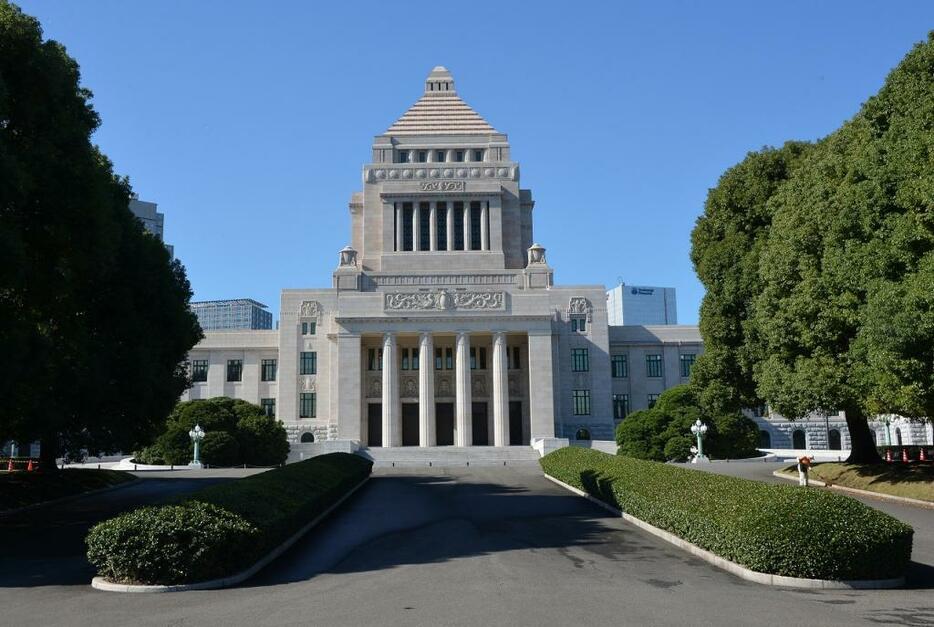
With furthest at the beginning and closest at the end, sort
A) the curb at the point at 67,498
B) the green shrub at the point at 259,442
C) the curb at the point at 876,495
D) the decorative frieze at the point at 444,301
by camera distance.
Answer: the decorative frieze at the point at 444,301
the green shrub at the point at 259,442
the curb at the point at 67,498
the curb at the point at 876,495

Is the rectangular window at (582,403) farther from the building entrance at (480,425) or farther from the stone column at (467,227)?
the stone column at (467,227)

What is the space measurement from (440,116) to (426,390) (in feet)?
106

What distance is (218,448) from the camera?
50656 millimetres

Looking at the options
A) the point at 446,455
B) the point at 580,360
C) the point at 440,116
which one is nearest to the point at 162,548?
the point at 446,455

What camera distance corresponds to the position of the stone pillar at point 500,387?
58625mm

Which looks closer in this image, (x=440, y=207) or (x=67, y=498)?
(x=67, y=498)

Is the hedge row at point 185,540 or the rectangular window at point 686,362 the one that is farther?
the rectangular window at point 686,362

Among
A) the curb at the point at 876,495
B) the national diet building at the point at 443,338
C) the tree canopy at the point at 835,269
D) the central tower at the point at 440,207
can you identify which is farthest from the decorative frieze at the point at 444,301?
the curb at the point at 876,495

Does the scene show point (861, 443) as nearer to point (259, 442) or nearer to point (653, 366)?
point (653, 366)

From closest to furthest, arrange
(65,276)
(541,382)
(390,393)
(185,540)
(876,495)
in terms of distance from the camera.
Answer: (185,540) → (65,276) → (876,495) → (390,393) → (541,382)

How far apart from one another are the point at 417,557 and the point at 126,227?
1803 cm

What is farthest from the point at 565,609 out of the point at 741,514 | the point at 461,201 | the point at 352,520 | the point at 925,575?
the point at 461,201

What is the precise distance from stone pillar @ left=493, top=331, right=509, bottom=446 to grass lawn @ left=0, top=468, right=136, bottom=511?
93.6 feet

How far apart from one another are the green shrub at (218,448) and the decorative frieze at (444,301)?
1485 cm
